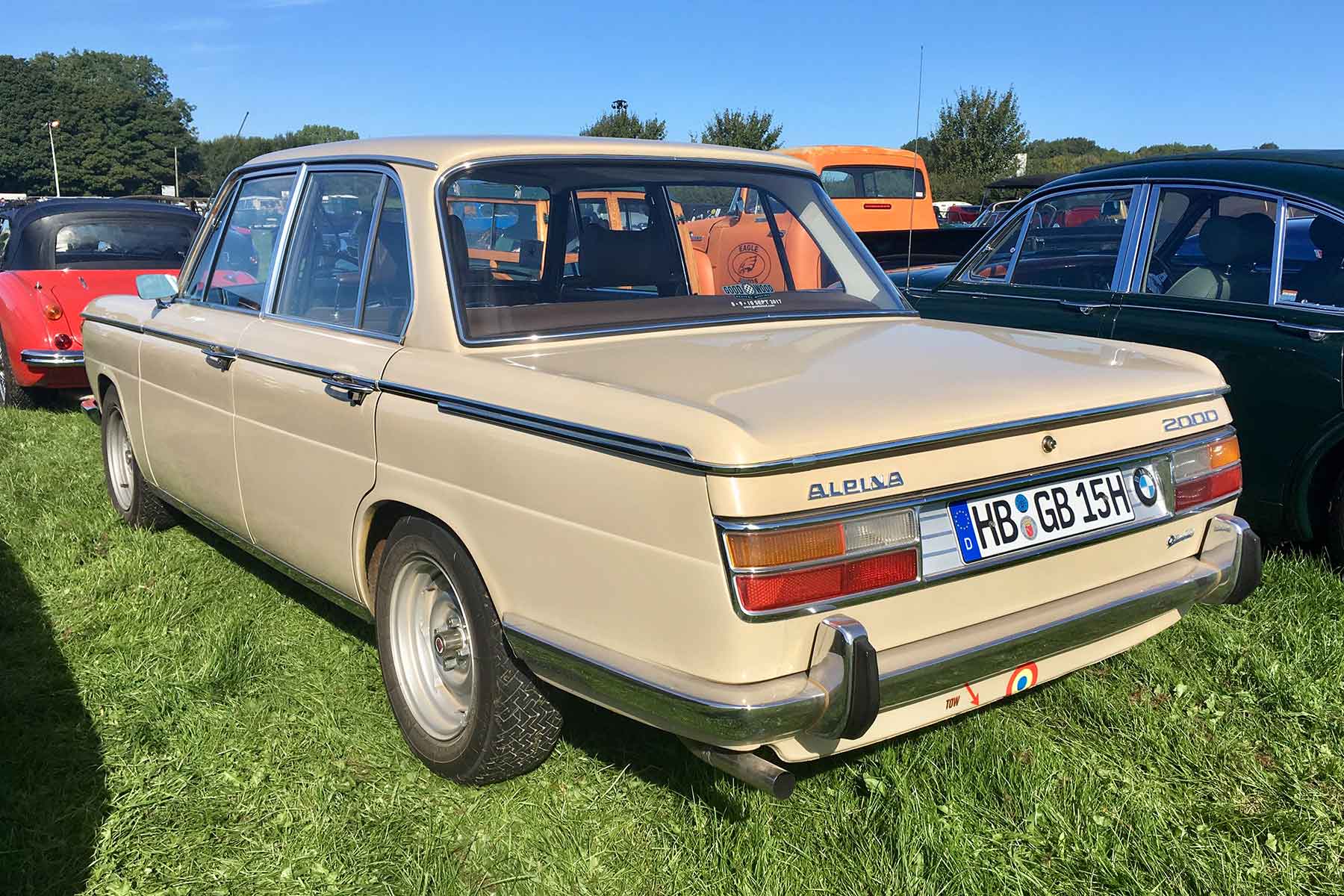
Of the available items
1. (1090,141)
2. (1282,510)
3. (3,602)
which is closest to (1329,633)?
(1282,510)

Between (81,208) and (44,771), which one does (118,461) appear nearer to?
(44,771)

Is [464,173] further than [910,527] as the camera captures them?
Yes

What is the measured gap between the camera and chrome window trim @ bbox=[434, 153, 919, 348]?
9.33 ft

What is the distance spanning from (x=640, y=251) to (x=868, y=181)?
37.2ft

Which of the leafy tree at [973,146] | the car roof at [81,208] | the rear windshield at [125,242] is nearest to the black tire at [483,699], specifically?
the rear windshield at [125,242]

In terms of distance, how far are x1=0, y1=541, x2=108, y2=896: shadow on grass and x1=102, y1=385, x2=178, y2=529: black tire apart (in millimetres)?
950

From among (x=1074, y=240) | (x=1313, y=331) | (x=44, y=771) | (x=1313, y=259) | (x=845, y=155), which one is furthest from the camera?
(x=845, y=155)

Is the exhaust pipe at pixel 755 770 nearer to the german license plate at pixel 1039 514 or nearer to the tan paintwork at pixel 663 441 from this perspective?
the tan paintwork at pixel 663 441

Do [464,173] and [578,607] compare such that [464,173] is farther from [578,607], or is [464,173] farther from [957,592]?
[957,592]

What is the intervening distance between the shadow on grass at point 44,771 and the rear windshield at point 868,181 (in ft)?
37.5

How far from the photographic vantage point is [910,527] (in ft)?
7.15

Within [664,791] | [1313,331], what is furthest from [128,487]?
[1313,331]

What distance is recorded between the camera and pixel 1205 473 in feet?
9.06

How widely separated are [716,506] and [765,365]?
683 millimetres
